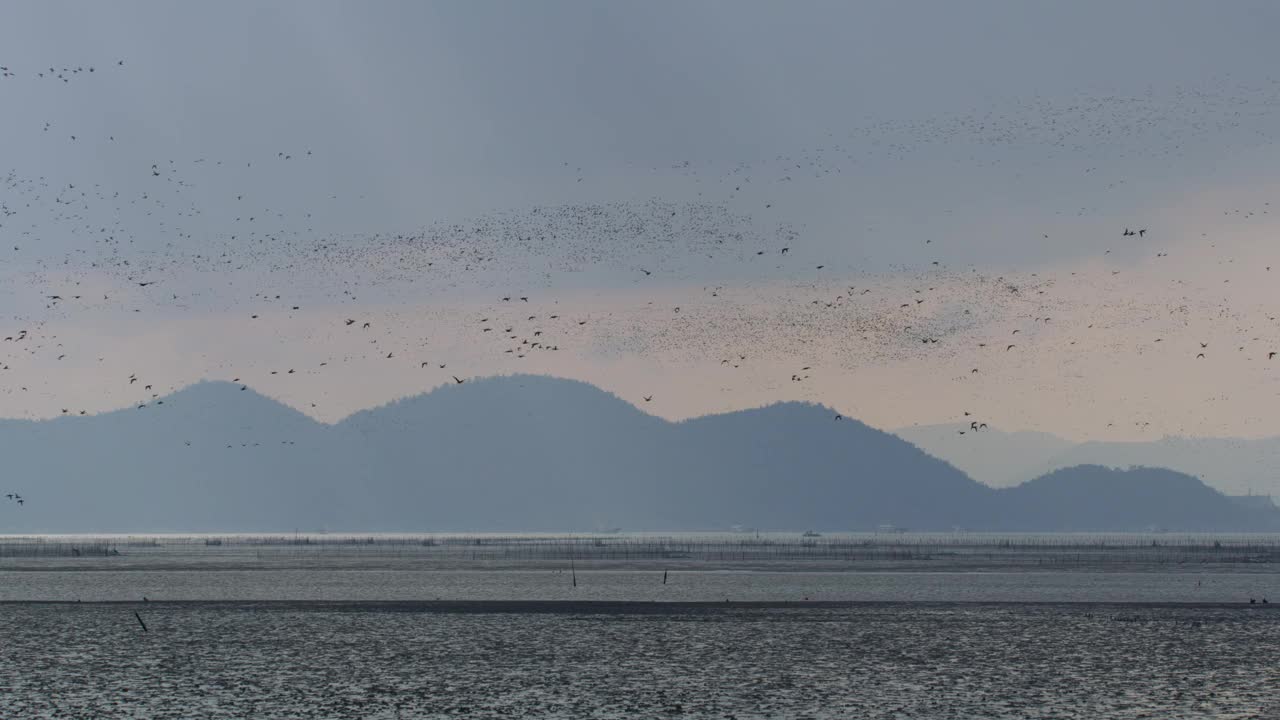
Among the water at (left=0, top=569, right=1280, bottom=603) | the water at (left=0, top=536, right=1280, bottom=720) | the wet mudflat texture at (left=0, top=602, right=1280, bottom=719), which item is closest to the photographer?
the wet mudflat texture at (left=0, top=602, right=1280, bottom=719)

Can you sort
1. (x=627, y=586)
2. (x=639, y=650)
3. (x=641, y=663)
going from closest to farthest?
(x=641, y=663), (x=639, y=650), (x=627, y=586)

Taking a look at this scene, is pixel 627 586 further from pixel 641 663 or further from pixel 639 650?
pixel 641 663

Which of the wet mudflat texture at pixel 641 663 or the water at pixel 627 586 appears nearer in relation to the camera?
the wet mudflat texture at pixel 641 663

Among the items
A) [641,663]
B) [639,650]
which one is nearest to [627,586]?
[639,650]

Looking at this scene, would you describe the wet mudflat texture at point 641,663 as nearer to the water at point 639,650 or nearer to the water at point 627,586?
the water at point 639,650

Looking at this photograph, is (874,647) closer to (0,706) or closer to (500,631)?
(500,631)

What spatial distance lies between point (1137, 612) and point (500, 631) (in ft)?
106

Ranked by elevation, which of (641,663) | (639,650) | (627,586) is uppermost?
(627,586)

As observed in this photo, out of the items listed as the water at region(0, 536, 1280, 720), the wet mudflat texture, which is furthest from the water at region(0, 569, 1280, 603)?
the wet mudflat texture

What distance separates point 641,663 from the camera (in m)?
53.7

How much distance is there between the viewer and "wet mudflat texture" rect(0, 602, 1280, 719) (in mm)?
43594

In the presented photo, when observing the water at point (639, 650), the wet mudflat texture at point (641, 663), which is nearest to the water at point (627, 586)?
the water at point (639, 650)

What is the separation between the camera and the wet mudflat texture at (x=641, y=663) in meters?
43.6

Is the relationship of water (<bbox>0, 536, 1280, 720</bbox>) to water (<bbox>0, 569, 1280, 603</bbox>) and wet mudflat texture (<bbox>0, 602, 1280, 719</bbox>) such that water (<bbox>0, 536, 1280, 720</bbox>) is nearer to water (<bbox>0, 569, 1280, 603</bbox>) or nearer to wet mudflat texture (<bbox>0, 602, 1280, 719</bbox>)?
wet mudflat texture (<bbox>0, 602, 1280, 719</bbox>)
